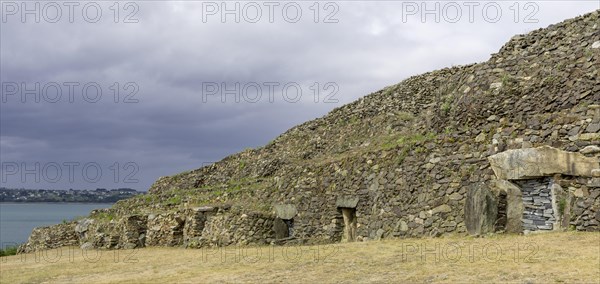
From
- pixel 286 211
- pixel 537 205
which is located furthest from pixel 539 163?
pixel 286 211

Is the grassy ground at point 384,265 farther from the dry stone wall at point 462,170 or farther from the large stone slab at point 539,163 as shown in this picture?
the large stone slab at point 539,163

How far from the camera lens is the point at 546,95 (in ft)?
55.5

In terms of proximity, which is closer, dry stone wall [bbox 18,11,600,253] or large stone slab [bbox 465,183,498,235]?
dry stone wall [bbox 18,11,600,253]

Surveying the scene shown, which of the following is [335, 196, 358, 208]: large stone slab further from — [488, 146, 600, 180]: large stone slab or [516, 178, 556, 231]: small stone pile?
[516, 178, 556, 231]: small stone pile

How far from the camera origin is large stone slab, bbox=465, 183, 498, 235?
15766mm

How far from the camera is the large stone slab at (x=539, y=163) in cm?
1452

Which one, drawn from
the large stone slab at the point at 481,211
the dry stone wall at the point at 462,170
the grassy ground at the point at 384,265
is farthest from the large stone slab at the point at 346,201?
the large stone slab at the point at 481,211

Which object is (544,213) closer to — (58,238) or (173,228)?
(173,228)

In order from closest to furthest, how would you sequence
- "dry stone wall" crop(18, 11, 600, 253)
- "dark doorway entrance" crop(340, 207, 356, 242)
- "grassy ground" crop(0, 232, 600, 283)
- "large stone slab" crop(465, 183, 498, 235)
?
"grassy ground" crop(0, 232, 600, 283)
"dry stone wall" crop(18, 11, 600, 253)
"large stone slab" crop(465, 183, 498, 235)
"dark doorway entrance" crop(340, 207, 356, 242)

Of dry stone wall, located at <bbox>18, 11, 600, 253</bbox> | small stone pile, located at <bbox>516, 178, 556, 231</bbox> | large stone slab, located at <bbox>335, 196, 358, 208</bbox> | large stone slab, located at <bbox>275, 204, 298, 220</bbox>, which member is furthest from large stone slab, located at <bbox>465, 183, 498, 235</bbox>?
large stone slab, located at <bbox>275, 204, 298, 220</bbox>

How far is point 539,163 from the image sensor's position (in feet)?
49.7

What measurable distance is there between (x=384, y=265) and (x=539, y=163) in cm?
502

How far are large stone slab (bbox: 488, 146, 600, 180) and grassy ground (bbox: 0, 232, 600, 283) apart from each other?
5.21 ft

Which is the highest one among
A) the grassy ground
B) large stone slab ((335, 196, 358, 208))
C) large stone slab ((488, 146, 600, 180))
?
large stone slab ((488, 146, 600, 180))
